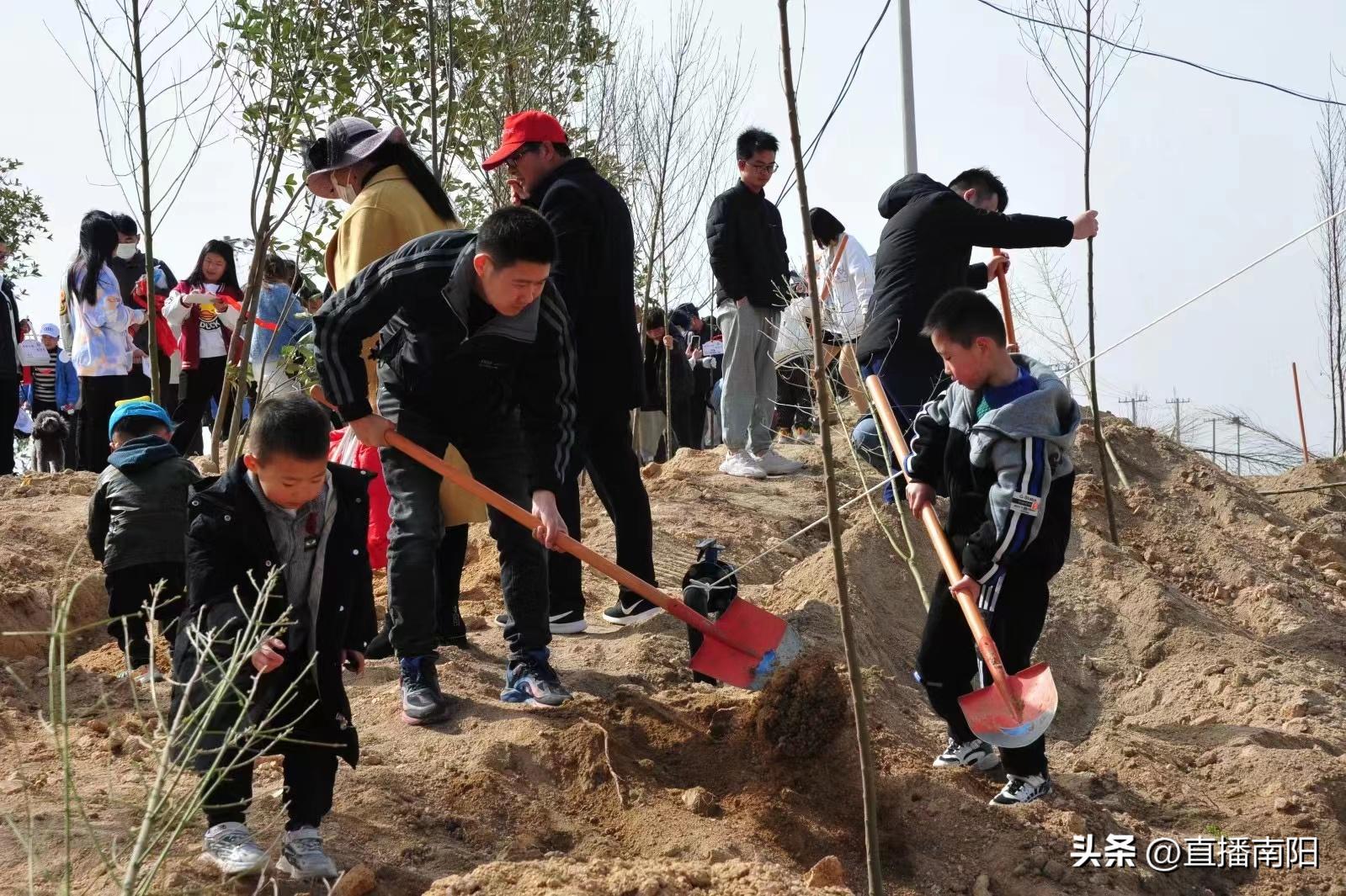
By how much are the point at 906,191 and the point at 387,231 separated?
108 inches

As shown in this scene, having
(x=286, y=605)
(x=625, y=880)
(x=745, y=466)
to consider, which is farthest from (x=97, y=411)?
(x=625, y=880)

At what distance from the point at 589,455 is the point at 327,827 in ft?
6.77

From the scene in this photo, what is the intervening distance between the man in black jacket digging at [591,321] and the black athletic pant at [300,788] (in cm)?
178

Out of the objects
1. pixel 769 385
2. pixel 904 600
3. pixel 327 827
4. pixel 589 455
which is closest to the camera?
pixel 327 827

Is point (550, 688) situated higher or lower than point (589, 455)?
lower

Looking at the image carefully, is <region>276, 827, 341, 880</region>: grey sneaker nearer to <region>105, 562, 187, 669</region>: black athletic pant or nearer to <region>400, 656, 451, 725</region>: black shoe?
<region>400, 656, 451, 725</region>: black shoe

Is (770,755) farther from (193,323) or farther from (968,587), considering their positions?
(193,323)

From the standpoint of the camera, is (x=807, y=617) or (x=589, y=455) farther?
(x=807, y=617)

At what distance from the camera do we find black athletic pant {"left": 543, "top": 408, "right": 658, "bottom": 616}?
5289 mm

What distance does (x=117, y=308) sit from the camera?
8312 mm

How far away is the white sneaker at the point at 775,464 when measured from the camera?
8.64 m

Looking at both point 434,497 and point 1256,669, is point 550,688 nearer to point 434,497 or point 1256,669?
point 434,497

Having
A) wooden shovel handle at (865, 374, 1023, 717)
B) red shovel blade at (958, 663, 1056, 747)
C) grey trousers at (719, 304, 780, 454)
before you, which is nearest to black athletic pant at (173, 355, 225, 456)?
grey trousers at (719, 304, 780, 454)

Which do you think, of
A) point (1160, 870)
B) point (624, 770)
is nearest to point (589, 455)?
point (624, 770)
